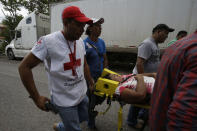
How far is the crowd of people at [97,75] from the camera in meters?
0.73

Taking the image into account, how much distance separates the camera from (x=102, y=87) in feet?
6.12

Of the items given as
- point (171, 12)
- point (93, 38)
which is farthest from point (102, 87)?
point (171, 12)

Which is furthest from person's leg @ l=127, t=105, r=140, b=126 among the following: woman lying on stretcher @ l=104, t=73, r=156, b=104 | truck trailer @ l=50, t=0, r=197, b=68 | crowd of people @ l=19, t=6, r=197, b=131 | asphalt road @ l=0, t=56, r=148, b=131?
truck trailer @ l=50, t=0, r=197, b=68

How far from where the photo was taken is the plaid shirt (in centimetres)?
71

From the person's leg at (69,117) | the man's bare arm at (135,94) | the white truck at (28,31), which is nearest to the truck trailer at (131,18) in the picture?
the white truck at (28,31)

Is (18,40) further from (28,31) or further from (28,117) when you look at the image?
(28,117)

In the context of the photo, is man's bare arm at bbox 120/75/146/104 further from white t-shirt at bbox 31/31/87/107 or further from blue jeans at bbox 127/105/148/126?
blue jeans at bbox 127/105/148/126

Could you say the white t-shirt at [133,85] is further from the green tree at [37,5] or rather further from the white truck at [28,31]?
the green tree at [37,5]

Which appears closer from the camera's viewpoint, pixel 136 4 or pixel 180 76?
→ pixel 180 76

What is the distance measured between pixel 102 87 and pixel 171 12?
534 cm

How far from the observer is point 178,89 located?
2.47 ft

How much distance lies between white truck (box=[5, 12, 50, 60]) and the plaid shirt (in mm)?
10532

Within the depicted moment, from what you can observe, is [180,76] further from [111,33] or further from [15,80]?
[111,33]

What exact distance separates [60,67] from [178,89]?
1032mm
